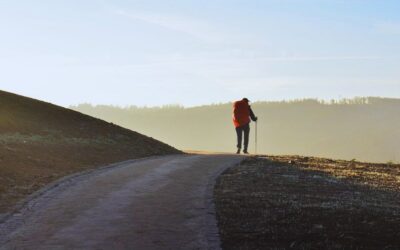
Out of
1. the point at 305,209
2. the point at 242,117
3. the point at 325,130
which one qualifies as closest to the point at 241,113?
the point at 242,117

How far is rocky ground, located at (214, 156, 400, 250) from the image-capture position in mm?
10562

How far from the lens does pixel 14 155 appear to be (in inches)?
845

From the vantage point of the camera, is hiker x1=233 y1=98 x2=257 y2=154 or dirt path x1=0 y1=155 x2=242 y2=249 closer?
dirt path x1=0 y1=155 x2=242 y2=249

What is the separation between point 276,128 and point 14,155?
16441cm

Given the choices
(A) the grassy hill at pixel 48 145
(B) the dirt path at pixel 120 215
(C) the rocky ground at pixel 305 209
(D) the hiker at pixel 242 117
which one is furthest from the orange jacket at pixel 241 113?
(B) the dirt path at pixel 120 215

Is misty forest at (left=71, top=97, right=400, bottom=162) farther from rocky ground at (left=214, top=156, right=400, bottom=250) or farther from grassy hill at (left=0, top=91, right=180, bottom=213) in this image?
rocky ground at (left=214, top=156, right=400, bottom=250)

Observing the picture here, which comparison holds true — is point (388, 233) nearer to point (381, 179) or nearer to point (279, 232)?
point (279, 232)

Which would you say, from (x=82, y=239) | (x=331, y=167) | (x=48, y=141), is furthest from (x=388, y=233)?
(x=48, y=141)

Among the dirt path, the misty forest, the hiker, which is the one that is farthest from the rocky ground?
the misty forest

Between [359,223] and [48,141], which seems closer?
[359,223]

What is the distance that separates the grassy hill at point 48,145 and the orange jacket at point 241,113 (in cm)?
386

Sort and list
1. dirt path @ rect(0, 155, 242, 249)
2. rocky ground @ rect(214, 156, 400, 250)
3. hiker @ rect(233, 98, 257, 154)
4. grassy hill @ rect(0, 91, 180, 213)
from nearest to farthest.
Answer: rocky ground @ rect(214, 156, 400, 250) → dirt path @ rect(0, 155, 242, 249) → grassy hill @ rect(0, 91, 180, 213) → hiker @ rect(233, 98, 257, 154)

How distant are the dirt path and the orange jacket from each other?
13.1 m

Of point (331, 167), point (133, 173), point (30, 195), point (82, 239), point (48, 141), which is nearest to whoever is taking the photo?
point (82, 239)
